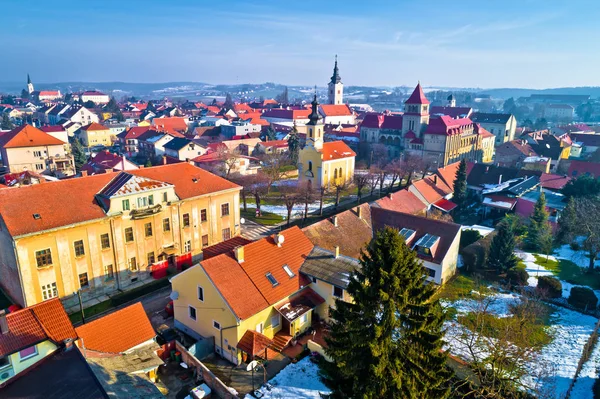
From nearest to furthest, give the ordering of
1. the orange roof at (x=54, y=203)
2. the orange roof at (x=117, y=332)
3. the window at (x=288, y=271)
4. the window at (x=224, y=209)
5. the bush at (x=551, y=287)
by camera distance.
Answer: the orange roof at (x=117, y=332), the window at (x=288, y=271), the orange roof at (x=54, y=203), the bush at (x=551, y=287), the window at (x=224, y=209)

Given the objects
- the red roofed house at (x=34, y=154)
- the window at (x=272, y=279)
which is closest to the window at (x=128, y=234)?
the window at (x=272, y=279)

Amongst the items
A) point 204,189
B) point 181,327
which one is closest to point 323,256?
point 181,327

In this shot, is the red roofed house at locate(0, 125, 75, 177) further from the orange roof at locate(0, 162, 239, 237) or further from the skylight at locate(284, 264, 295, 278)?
the skylight at locate(284, 264, 295, 278)

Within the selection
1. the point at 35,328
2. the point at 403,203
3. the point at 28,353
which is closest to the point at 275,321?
the point at 35,328

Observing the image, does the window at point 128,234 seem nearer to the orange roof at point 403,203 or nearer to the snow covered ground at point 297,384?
the snow covered ground at point 297,384

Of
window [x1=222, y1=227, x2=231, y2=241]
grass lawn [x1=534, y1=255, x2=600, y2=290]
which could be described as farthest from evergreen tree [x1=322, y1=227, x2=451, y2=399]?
grass lawn [x1=534, y1=255, x2=600, y2=290]

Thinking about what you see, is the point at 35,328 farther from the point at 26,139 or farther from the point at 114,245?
the point at 26,139
